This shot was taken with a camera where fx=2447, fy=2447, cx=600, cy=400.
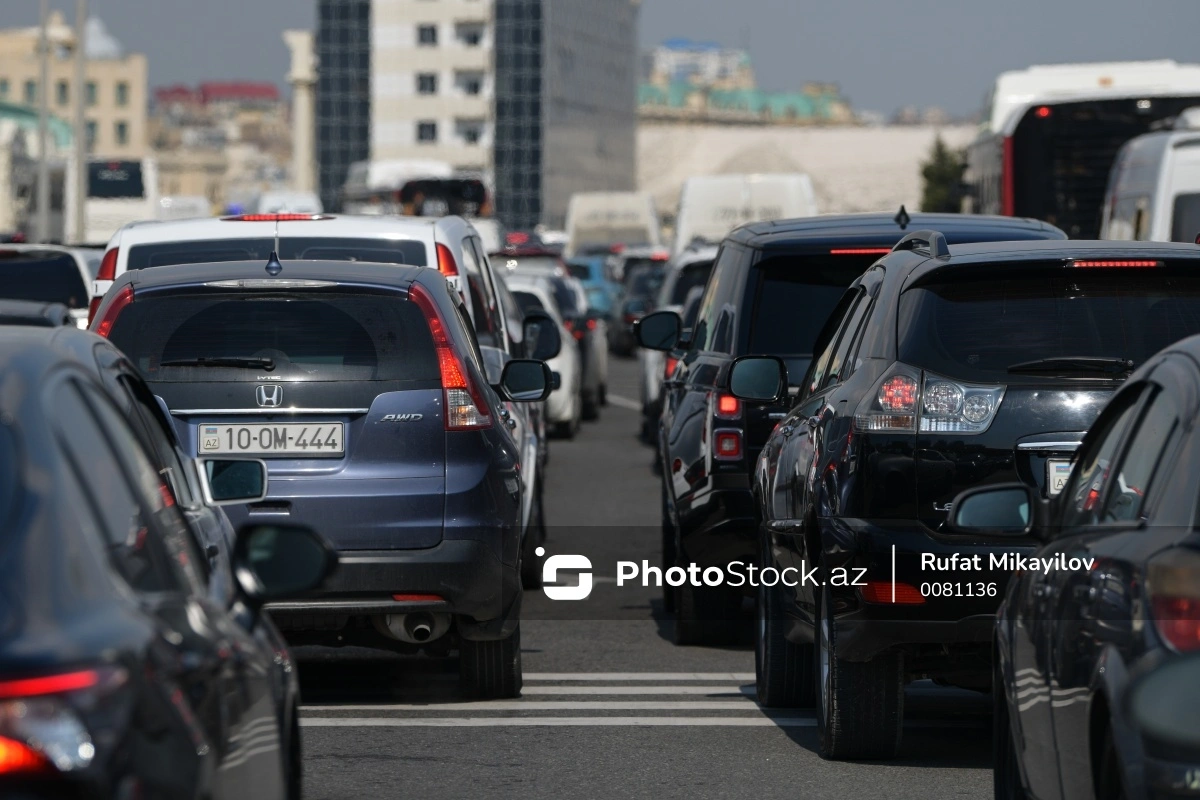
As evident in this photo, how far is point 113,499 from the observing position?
3852 millimetres

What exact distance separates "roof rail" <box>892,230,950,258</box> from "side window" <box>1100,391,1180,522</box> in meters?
2.27

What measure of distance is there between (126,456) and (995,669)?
247cm

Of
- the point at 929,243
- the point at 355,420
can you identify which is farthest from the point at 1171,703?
the point at 355,420

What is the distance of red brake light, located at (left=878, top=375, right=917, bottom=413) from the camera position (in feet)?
23.1

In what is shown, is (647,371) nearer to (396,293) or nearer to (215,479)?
(396,293)

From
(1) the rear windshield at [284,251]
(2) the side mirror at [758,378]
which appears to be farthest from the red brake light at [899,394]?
(1) the rear windshield at [284,251]

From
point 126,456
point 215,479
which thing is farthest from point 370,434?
point 126,456

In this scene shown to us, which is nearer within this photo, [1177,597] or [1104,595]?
[1177,597]

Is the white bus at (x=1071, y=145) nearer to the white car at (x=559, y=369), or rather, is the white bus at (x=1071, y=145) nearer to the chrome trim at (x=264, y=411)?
the white car at (x=559, y=369)

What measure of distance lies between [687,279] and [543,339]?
8339 millimetres

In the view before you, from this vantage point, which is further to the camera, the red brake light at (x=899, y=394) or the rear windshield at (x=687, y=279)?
the rear windshield at (x=687, y=279)

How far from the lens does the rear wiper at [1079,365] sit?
7047mm

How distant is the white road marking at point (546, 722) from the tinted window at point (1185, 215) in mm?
10983

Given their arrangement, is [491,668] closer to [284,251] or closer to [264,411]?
[264,411]
